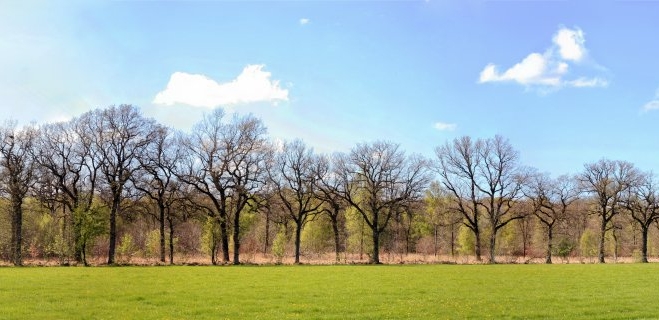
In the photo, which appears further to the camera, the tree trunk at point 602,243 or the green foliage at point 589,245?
the green foliage at point 589,245

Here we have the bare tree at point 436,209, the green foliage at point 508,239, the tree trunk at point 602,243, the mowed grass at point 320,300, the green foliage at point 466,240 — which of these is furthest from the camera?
the green foliage at point 508,239

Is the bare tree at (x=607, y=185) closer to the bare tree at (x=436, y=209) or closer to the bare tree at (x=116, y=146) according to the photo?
the bare tree at (x=436, y=209)

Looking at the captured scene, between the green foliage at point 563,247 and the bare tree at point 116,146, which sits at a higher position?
the bare tree at point 116,146

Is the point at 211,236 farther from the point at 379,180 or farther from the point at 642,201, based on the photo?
the point at 642,201

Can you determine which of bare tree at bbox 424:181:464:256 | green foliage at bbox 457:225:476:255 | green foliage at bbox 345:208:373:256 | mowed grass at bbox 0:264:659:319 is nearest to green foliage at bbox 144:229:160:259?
mowed grass at bbox 0:264:659:319

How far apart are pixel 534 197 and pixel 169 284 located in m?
54.6

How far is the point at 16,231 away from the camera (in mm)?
49031

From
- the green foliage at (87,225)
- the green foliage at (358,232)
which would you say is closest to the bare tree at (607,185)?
the green foliage at (358,232)

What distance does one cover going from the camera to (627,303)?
67.6 feet

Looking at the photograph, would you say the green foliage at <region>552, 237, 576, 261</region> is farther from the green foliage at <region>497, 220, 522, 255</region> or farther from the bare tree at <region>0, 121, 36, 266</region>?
the bare tree at <region>0, 121, 36, 266</region>

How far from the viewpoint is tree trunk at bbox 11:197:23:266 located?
46.9m

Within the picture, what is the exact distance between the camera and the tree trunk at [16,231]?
46884 mm

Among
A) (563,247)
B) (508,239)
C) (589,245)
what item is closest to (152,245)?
(508,239)

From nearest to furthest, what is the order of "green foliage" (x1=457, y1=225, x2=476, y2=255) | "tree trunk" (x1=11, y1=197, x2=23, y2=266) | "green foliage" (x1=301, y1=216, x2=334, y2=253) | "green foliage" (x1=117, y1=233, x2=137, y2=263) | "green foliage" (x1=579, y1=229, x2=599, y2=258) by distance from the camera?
1. "tree trunk" (x1=11, y1=197, x2=23, y2=266)
2. "green foliage" (x1=117, y1=233, x2=137, y2=263)
3. "green foliage" (x1=301, y1=216, x2=334, y2=253)
4. "green foliage" (x1=579, y1=229, x2=599, y2=258)
5. "green foliage" (x1=457, y1=225, x2=476, y2=255)
